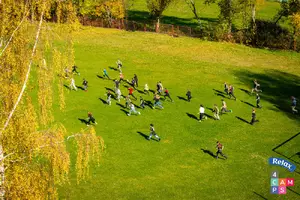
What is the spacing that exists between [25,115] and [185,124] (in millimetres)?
24309

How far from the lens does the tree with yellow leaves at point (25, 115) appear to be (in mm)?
15000

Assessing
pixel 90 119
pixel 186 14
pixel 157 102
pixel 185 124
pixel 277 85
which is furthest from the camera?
pixel 186 14

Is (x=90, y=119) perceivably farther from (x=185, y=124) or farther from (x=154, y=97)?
(x=185, y=124)

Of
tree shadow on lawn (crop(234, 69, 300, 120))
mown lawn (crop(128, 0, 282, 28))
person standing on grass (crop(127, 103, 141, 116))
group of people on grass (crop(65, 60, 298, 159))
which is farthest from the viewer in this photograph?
mown lawn (crop(128, 0, 282, 28))

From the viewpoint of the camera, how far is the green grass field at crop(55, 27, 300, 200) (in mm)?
29344

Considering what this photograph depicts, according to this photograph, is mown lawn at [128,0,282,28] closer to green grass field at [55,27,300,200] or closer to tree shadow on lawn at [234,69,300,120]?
green grass field at [55,27,300,200]

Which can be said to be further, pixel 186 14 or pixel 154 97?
pixel 186 14

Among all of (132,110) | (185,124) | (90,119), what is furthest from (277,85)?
(90,119)

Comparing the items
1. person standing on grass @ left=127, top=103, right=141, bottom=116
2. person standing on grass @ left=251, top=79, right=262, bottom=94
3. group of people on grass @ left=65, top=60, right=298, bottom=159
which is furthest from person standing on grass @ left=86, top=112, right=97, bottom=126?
person standing on grass @ left=251, top=79, right=262, bottom=94

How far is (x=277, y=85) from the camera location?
1983 inches

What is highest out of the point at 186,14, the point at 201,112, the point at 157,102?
the point at 186,14

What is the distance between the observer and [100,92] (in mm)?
44250

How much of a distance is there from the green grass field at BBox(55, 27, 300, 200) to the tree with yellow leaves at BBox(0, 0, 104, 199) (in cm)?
1242

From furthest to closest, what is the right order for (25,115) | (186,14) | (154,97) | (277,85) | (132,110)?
1. (186,14)
2. (277,85)
3. (154,97)
4. (132,110)
5. (25,115)
